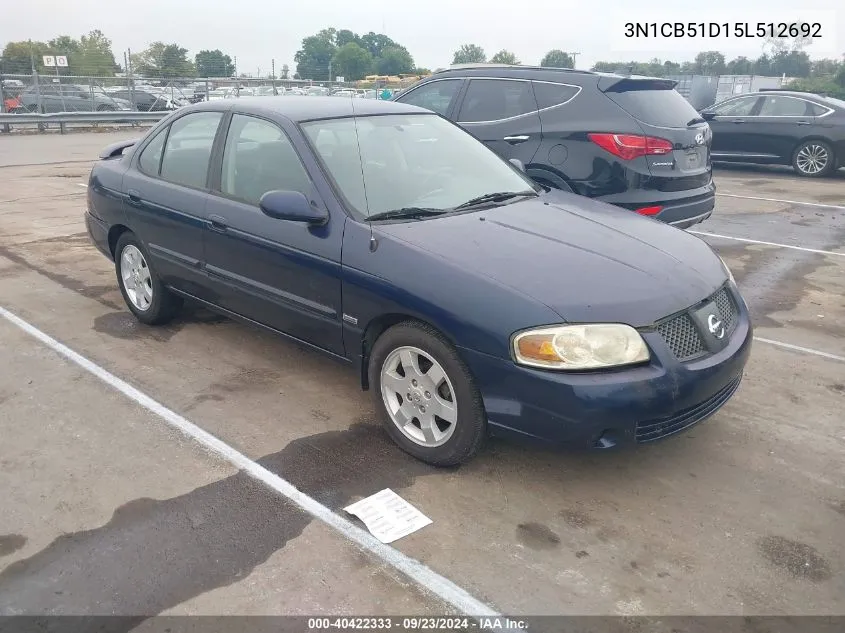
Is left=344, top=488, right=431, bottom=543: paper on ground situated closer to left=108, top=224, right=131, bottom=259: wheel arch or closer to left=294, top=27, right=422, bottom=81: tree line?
left=108, top=224, right=131, bottom=259: wheel arch

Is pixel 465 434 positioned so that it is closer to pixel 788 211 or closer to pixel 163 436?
pixel 163 436

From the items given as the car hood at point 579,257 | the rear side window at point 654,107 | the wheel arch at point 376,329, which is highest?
the rear side window at point 654,107

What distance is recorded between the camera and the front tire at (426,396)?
325cm

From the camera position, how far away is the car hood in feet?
10.4

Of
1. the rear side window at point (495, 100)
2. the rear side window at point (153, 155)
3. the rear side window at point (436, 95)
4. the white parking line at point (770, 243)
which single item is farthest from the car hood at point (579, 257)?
the white parking line at point (770, 243)

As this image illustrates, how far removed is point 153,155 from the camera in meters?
5.11

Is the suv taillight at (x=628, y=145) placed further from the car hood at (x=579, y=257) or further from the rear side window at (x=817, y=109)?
the rear side window at (x=817, y=109)

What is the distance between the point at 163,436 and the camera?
3777 mm

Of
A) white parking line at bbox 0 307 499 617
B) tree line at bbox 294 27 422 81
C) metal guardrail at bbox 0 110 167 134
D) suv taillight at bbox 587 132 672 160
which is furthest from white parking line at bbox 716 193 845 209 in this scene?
tree line at bbox 294 27 422 81

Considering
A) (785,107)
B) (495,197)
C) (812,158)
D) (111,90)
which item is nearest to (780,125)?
(785,107)

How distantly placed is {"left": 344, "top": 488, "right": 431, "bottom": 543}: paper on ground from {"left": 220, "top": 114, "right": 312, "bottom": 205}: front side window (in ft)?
5.39

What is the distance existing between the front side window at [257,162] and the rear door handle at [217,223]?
0.16 m

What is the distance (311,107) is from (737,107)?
38.2ft

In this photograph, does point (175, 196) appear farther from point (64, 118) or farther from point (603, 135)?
point (64, 118)
